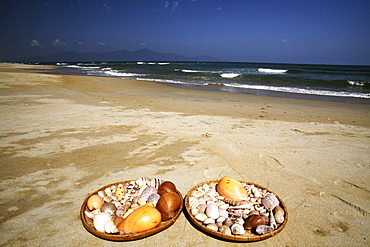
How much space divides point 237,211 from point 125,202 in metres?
1.22

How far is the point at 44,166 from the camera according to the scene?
304 cm

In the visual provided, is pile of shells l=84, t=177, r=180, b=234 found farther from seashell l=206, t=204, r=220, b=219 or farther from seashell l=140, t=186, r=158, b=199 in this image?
seashell l=206, t=204, r=220, b=219

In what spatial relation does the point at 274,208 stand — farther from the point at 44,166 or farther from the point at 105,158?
the point at 44,166

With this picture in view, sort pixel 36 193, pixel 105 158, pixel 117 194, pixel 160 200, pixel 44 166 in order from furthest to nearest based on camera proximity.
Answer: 1. pixel 105 158
2. pixel 44 166
3. pixel 36 193
4. pixel 117 194
5. pixel 160 200

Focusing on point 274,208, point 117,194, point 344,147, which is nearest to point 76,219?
point 117,194

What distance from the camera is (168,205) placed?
6.31ft

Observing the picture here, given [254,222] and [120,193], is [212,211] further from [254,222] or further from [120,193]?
[120,193]

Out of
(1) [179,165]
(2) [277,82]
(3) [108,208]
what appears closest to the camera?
(3) [108,208]

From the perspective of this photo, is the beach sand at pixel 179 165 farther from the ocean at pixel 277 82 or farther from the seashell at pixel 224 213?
the ocean at pixel 277 82

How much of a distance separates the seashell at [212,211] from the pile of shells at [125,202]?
1.02 feet

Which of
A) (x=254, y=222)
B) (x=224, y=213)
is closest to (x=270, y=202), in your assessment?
(x=254, y=222)

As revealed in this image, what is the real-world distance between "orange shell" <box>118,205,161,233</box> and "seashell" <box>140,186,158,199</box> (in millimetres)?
389

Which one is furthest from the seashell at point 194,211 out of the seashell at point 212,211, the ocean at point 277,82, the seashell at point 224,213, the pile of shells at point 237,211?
the ocean at point 277,82

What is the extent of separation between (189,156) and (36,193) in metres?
2.23
